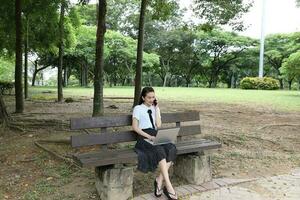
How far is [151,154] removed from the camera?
16.1ft

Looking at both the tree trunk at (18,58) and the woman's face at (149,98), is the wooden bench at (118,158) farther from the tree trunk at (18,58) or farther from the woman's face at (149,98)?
the tree trunk at (18,58)

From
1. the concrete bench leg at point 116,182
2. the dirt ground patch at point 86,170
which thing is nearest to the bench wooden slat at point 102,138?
the concrete bench leg at point 116,182

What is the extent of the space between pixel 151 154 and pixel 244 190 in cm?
138

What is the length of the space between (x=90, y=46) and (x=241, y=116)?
28901 mm

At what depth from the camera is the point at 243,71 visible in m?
49.3

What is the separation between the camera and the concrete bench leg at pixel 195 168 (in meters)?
5.44

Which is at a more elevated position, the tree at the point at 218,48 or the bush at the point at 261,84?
the tree at the point at 218,48

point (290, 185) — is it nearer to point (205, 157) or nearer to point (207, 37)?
point (205, 157)

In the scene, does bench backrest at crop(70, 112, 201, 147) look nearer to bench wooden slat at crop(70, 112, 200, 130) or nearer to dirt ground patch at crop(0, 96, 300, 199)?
bench wooden slat at crop(70, 112, 200, 130)

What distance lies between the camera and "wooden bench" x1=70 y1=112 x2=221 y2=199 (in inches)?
184

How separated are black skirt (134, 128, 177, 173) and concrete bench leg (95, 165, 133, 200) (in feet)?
0.57

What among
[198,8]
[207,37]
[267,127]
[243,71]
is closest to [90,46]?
[207,37]

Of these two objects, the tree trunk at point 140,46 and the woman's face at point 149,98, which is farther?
the tree trunk at point 140,46

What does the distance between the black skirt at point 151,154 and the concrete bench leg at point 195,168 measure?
56 centimetres
